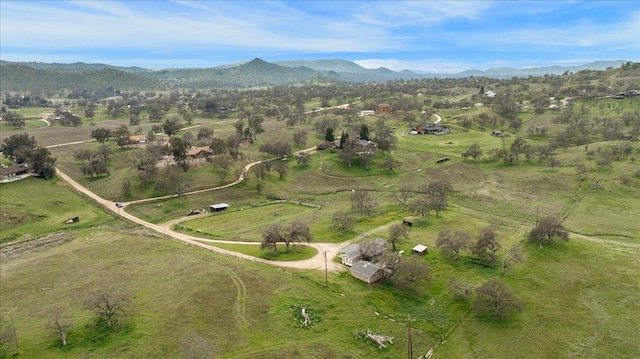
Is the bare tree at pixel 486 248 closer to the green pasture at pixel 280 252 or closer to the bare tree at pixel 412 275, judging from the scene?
the bare tree at pixel 412 275

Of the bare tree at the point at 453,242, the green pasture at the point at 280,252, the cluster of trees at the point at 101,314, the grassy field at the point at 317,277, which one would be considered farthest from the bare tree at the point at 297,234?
the cluster of trees at the point at 101,314

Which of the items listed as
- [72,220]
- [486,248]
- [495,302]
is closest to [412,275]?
[495,302]

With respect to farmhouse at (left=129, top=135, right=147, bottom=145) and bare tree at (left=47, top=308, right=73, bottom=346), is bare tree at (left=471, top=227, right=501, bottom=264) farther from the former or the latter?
farmhouse at (left=129, top=135, right=147, bottom=145)

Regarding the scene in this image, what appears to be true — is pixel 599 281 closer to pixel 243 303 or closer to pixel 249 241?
pixel 243 303

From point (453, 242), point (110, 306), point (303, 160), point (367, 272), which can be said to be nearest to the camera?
point (110, 306)

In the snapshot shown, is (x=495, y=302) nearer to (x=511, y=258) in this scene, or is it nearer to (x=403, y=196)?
(x=511, y=258)

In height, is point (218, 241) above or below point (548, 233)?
below

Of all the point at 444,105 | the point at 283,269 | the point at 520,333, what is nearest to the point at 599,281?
the point at 520,333
